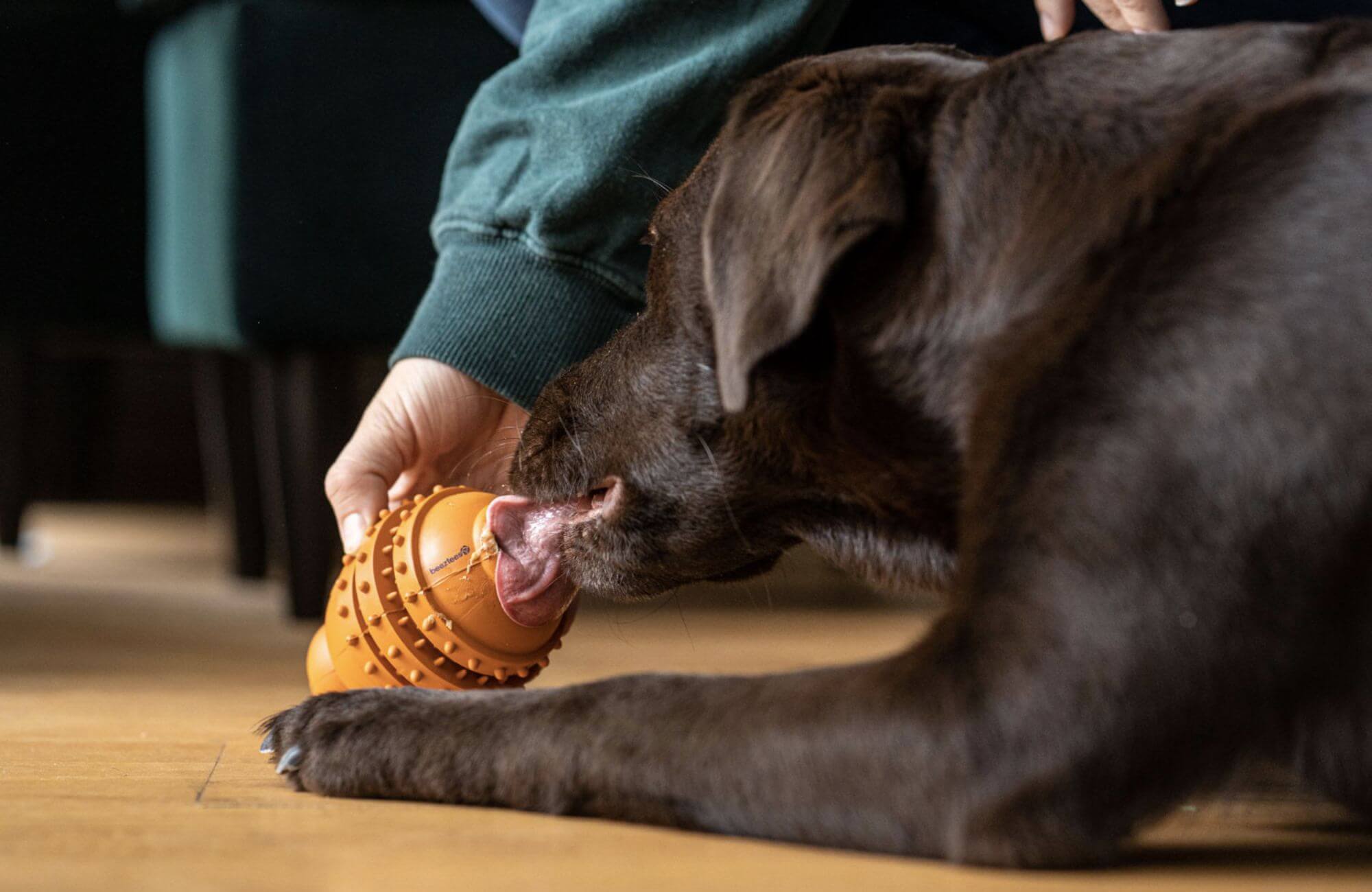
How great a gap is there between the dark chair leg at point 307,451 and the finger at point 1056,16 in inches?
63.5

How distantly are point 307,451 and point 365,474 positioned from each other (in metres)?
1.09

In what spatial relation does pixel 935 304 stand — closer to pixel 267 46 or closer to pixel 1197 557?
pixel 1197 557

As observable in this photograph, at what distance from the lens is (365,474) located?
2021mm

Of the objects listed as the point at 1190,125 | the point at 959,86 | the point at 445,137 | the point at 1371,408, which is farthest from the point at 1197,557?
the point at 445,137

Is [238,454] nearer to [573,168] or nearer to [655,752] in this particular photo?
[573,168]

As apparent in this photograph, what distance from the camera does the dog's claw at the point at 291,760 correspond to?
4.61 ft

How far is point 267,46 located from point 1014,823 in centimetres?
232

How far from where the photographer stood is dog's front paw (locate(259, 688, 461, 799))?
1.35 metres

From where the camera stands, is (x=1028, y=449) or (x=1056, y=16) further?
(x=1056, y=16)

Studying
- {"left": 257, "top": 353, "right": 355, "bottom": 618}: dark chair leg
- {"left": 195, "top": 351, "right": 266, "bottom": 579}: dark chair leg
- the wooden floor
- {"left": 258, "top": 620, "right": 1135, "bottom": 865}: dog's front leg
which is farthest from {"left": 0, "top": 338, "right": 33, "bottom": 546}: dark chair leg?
{"left": 258, "top": 620, "right": 1135, "bottom": 865}: dog's front leg

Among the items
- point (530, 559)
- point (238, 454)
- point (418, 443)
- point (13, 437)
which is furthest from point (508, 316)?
point (13, 437)

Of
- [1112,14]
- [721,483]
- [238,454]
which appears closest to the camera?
[721,483]

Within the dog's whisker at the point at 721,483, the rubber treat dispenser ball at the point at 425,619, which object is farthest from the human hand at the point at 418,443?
the dog's whisker at the point at 721,483

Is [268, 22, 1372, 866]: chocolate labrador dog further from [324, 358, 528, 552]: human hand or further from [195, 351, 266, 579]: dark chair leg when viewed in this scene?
[195, 351, 266, 579]: dark chair leg
